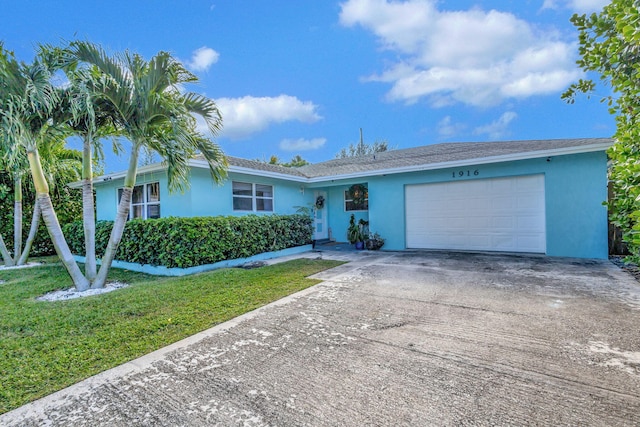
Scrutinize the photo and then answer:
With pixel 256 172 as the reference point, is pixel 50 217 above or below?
below

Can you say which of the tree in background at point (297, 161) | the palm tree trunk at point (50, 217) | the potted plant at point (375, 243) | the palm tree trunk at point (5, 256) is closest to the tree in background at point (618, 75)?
the potted plant at point (375, 243)

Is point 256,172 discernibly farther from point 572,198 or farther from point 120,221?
point 572,198

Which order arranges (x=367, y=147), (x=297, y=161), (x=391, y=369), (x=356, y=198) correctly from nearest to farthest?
(x=391, y=369) → (x=356, y=198) → (x=367, y=147) → (x=297, y=161)

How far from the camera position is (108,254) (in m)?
6.30

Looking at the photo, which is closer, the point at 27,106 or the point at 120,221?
the point at 27,106

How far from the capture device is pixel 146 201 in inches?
395

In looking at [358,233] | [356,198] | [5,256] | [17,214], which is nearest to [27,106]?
[17,214]

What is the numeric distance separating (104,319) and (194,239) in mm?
3463

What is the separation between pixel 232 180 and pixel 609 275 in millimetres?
9890

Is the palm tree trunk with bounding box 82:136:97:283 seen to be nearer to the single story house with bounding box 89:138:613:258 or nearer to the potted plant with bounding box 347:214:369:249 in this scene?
the single story house with bounding box 89:138:613:258

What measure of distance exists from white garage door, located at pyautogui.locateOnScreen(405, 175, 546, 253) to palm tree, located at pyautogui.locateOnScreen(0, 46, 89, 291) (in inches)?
379

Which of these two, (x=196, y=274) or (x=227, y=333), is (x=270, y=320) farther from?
(x=196, y=274)

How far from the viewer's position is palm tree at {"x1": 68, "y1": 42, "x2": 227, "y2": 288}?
5359 millimetres

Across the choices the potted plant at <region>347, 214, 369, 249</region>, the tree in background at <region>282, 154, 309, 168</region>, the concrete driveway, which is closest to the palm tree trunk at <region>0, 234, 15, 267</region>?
the concrete driveway
